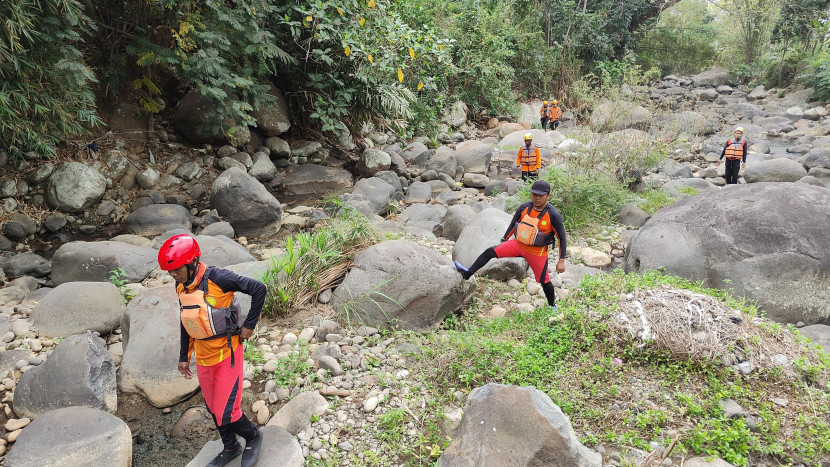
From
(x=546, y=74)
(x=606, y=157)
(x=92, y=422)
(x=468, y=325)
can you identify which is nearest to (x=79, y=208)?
(x=92, y=422)

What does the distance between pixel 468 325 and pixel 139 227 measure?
5.81 metres

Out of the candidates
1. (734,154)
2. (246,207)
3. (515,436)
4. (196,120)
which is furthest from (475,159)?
(515,436)

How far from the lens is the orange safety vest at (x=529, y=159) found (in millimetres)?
9406

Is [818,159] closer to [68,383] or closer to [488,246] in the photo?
[488,246]

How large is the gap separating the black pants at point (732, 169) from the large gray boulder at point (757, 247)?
5094mm

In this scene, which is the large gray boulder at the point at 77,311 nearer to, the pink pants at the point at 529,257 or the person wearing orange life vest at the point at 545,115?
the pink pants at the point at 529,257

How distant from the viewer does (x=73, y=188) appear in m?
7.74

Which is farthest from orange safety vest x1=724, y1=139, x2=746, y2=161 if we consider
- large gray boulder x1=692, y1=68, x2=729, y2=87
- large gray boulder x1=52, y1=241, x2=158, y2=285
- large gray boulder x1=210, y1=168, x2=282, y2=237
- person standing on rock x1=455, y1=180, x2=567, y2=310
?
large gray boulder x1=692, y1=68, x2=729, y2=87

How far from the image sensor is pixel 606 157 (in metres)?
8.84

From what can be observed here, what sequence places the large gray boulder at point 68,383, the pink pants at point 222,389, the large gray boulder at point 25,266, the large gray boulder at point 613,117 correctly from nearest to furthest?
the pink pants at point 222,389
the large gray boulder at point 68,383
the large gray boulder at point 25,266
the large gray boulder at point 613,117

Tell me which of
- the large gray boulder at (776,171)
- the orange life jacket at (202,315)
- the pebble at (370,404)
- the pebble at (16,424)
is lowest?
the large gray boulder at (776,171)

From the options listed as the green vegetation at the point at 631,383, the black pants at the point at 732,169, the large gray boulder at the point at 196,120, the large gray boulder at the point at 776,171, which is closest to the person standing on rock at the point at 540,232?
the green vegetation at the point at 631,383

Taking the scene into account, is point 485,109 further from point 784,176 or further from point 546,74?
point 784,176

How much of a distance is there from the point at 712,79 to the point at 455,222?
23.2m
